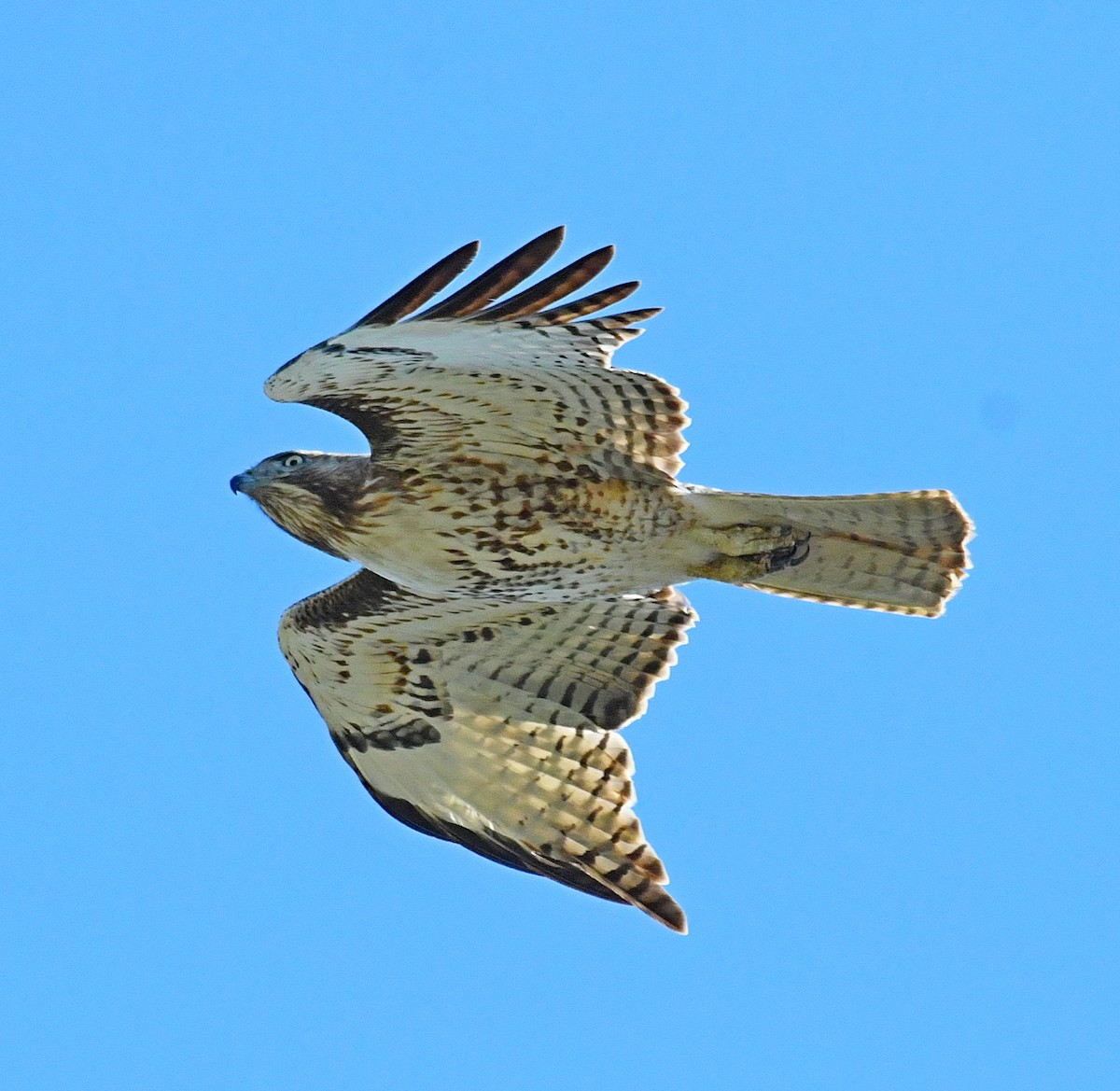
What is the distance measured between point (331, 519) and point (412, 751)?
151 cm

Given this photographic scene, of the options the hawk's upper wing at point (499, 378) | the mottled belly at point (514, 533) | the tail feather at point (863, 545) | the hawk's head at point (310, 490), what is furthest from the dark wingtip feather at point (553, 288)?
the tail feather at point (863, 545)

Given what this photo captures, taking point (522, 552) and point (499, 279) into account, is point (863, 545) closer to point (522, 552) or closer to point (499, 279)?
point (522, 552)

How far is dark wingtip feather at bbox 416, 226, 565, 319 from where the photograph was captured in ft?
25.7

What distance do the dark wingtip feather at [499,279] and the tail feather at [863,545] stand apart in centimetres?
150

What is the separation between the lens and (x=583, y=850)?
922 cm

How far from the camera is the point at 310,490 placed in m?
8.65

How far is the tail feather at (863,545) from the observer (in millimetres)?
8742

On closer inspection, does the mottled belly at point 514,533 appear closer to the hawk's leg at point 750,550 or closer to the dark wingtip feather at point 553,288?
the hawk's leg at point 750,550

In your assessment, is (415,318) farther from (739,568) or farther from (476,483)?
(739,568)

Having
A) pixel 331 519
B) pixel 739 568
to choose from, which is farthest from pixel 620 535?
pixel 331 519

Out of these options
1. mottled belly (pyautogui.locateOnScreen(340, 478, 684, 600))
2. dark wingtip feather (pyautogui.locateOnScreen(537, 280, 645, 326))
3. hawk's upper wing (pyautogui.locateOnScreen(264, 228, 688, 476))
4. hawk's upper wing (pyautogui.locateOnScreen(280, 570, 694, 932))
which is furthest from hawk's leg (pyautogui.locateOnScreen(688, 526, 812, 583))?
dark wingtip feather (pyautogui.locateOnScreen(537, 280, 645, 326))

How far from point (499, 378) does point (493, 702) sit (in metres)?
1.99

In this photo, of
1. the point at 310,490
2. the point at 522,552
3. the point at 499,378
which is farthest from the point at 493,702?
the point at 499,378

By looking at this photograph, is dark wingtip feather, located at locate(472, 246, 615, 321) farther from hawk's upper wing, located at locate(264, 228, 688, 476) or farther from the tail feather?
the tail feather
